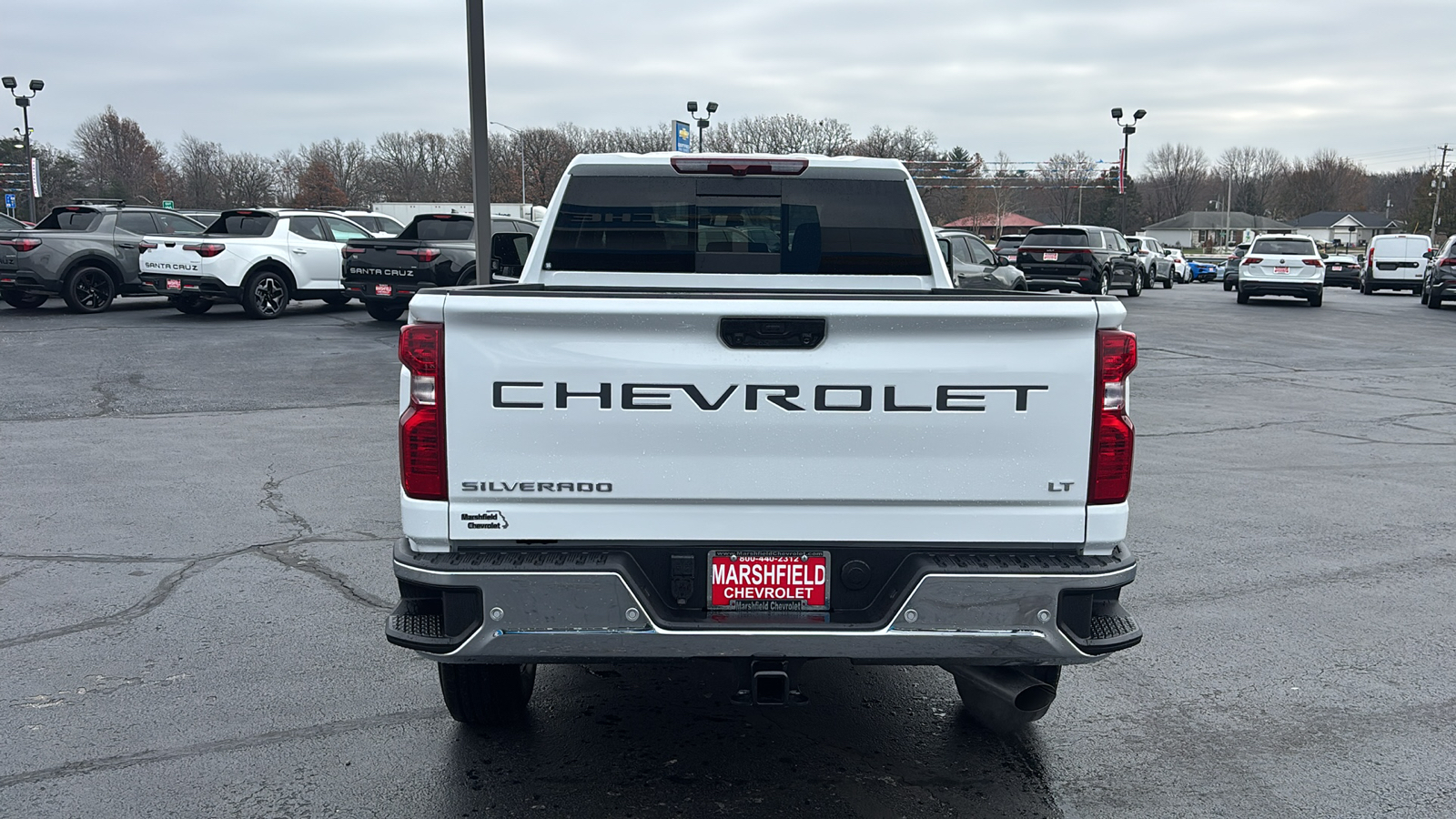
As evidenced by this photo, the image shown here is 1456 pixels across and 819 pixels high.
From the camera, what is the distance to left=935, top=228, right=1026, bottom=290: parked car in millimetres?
17938

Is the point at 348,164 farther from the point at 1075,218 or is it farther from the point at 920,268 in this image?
the point at 920,268

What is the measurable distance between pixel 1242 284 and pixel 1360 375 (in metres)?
14.6

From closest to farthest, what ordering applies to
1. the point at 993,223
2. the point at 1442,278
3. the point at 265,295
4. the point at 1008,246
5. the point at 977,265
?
1. the point at 977,265
2. the point at 265,295
3. the point at 1442,278
4. the point at 1008,246
5. the point at 993,223

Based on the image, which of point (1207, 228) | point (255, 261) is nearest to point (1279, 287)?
point (255, 261)

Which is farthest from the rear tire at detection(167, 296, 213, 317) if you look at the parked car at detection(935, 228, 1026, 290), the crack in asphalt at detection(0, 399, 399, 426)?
the parked car at detection(935, 228, 1026, 290)

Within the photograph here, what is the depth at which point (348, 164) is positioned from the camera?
329 feet

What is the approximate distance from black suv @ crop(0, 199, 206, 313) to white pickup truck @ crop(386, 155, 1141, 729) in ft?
59.1

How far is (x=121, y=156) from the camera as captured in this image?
8256 centimetres

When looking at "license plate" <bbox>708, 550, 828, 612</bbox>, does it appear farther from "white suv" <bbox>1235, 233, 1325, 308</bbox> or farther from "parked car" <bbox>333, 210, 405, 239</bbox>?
"white suv" <bbox>1235, 233, 1325, 308</bbox>

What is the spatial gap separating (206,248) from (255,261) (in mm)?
824

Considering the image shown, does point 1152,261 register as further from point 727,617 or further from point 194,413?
point 727,617

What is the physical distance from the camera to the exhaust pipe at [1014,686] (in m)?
3.52

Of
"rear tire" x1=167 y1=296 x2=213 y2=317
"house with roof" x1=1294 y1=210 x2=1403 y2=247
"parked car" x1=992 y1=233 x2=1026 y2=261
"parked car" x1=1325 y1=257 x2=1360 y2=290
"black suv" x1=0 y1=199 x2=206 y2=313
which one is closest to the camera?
"black suv" x1=0 y1=199 x2=206 y2=313

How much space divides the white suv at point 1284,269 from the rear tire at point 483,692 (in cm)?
2807
